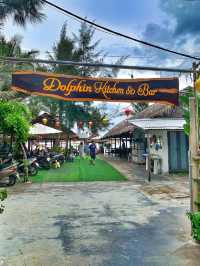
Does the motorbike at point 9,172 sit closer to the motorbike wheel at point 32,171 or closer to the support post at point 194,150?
the motorbike wheel at point 32,171

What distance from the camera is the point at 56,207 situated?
844 cm

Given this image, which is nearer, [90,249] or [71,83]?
[90,249]

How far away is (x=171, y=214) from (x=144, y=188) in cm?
402

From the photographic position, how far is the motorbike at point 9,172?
40.4ft

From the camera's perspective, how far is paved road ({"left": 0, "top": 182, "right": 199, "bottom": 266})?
15.6ft

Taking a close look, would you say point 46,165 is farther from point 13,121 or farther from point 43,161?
point 13,121

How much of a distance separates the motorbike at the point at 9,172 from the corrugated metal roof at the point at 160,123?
6342 millimetres

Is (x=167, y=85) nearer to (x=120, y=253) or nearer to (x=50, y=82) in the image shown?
(x=50, y=82)

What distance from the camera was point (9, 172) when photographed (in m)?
12.5

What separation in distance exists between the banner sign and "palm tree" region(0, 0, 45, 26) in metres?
6.73

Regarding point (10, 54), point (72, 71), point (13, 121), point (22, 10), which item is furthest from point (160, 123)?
point (72, 71)

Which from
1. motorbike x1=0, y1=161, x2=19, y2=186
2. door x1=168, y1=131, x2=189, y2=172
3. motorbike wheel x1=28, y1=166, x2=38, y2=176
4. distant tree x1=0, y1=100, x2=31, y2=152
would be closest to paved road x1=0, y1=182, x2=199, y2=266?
motorbike x1=0, y1=161, x2=19, y2=186

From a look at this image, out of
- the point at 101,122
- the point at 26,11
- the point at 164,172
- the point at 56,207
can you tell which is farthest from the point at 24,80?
the point at 101,122

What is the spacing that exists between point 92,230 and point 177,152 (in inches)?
423
